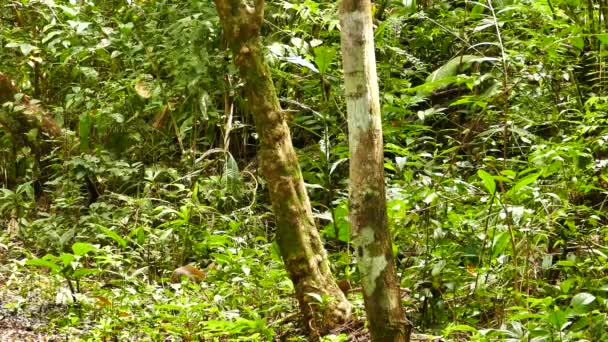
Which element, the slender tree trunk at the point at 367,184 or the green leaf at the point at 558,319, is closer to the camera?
the green leaf at the point at 558,319

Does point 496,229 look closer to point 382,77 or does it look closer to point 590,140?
point 590,140

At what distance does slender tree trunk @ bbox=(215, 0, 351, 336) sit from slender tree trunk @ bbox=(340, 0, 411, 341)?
541 millimetres

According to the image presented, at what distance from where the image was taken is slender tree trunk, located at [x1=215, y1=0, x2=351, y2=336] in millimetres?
3006

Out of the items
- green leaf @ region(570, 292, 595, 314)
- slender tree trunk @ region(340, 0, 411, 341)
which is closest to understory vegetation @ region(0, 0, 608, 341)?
green leaf @ region(570, 292, 595, 314)

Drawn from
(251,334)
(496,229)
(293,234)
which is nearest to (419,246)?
(496,229)

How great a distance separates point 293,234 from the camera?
3020 mm

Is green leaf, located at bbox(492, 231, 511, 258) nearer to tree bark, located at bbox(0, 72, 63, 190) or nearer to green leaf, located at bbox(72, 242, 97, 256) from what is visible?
green leaf, located at bbox(72, 242, 97, 256)

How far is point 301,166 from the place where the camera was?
16.4ft

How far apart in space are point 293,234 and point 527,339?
1.05 meters

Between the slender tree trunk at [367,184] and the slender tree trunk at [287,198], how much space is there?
1.77 feet

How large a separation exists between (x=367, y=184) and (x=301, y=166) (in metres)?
2.58

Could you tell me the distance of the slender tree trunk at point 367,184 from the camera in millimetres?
2438

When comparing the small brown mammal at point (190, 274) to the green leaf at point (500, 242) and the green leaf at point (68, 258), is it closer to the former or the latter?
the green leaf at point (68, 258)

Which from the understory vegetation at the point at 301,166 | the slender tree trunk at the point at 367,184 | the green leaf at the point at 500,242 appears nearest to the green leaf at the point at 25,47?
the understory vegetation at the point at 301,166
